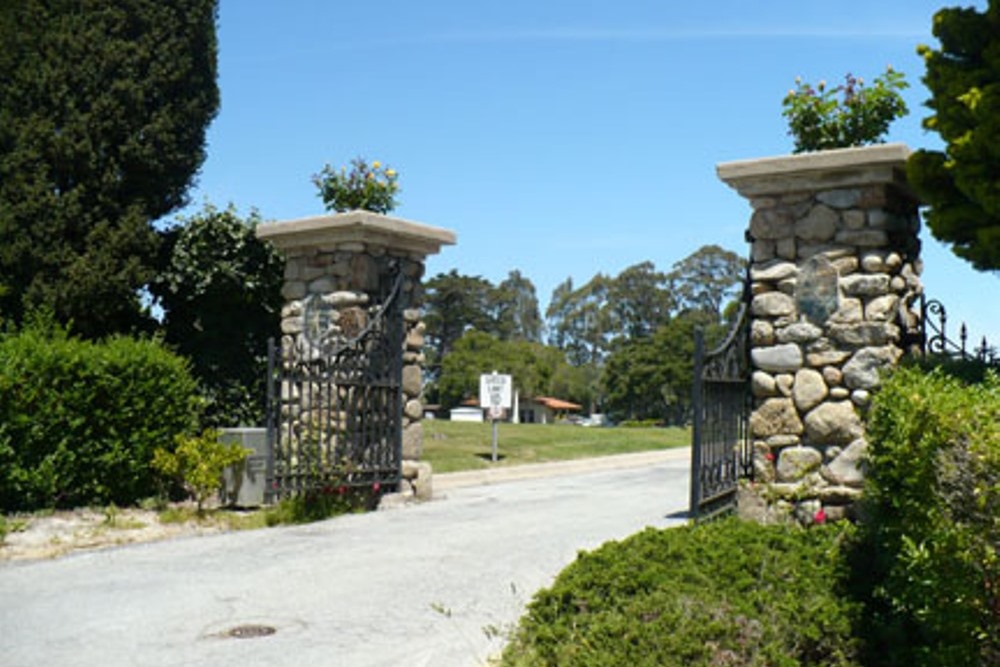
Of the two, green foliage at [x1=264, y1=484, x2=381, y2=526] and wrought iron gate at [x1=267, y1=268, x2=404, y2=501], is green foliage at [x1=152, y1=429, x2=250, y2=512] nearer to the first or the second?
wrought iron gate at [x1=267, y1=268, x2=404, y2=501]

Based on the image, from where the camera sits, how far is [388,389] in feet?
35.2

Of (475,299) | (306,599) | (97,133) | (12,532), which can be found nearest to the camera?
(306,599)

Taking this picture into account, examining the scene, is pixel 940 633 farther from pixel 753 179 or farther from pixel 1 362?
pixel 1 362

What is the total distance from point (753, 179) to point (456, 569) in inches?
150

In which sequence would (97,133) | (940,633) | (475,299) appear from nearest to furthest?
(940,633) → (97,133) → (475,299)

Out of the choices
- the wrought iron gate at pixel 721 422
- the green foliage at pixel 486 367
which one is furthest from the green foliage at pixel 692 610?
the green foliage at pixel 486 367

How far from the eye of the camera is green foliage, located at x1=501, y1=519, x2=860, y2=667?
4293 millimetres

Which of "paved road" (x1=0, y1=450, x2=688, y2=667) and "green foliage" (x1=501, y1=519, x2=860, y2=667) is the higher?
"green foliage" (x1=501, y1=519, x2=860, y2=667)

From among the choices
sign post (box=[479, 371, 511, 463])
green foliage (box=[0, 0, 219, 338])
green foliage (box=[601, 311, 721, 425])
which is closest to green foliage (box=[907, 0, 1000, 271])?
green foliage (box=[0, 0, 219, 338])

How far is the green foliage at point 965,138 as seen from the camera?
5.88 m

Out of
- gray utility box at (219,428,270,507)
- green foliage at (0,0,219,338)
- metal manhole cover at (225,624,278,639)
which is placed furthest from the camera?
green foliage at (0,0,219,338)

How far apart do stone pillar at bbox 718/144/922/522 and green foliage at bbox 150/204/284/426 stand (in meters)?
8.22

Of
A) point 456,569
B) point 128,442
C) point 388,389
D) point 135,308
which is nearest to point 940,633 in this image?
point 456,569

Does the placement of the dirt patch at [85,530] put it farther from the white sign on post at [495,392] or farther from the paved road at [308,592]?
the white sign on post at [495,392]
